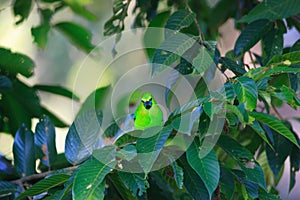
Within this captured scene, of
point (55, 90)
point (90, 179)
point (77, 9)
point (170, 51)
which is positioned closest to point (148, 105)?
point (170, 51)

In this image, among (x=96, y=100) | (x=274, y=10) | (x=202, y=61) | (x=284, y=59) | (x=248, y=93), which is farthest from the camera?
(x=96, y=100)

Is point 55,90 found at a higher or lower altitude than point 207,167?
higher

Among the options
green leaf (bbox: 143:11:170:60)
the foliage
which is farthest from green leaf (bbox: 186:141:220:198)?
green leaf (bbox: 143:11:170:60)

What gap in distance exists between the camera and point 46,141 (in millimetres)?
1445

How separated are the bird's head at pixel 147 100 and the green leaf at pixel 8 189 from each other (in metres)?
0.40

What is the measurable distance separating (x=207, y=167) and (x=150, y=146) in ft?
0.36

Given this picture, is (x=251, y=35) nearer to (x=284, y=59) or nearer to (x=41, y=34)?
(x=284, y=59)

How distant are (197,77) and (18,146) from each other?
0.54m

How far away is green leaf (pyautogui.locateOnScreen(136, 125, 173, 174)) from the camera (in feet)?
3.08

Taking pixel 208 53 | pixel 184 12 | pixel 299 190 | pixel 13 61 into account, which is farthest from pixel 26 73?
pixel 299 190

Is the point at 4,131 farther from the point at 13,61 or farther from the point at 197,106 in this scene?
the point at 197,106

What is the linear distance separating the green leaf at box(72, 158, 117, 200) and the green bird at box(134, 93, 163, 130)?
9.4 inches

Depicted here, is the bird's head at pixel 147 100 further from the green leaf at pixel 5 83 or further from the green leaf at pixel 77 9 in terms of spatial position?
the green leaf at pixel 77 9

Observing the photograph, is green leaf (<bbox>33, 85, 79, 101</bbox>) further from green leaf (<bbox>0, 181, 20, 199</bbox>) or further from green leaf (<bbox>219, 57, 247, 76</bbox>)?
green leaf (<bbox>219, 57, 247, 76</bbox>)
